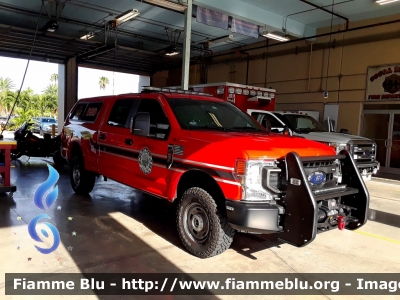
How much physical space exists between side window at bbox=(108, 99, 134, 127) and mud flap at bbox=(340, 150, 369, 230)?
3.22 m

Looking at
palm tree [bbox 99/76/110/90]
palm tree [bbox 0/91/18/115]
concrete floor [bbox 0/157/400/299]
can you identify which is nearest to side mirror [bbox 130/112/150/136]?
concrete floor [bbox 0/157/400/299]

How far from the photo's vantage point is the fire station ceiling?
447 inches

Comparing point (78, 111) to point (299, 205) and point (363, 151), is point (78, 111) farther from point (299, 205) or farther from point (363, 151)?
point (363, 151)

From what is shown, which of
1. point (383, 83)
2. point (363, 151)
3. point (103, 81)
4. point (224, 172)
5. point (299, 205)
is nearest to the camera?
point (299, 205)

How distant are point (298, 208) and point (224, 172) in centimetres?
83

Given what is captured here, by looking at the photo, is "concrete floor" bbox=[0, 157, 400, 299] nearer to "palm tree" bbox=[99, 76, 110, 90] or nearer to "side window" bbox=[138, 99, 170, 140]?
"side window" bbox=[138, 99, 170, 140]

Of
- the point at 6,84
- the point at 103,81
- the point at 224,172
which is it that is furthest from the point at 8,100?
the point at 224,172

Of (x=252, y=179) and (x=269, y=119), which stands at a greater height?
(x=269, y=119)

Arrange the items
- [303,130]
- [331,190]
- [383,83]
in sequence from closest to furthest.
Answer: [331,190] < [303,130] < [383,83]

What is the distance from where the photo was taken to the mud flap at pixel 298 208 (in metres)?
3.12

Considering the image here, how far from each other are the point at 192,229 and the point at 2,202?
12.9 feet

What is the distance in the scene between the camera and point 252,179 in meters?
3.36

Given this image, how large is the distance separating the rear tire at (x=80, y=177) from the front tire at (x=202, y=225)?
3062mm

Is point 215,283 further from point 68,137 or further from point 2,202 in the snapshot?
point 68,137
